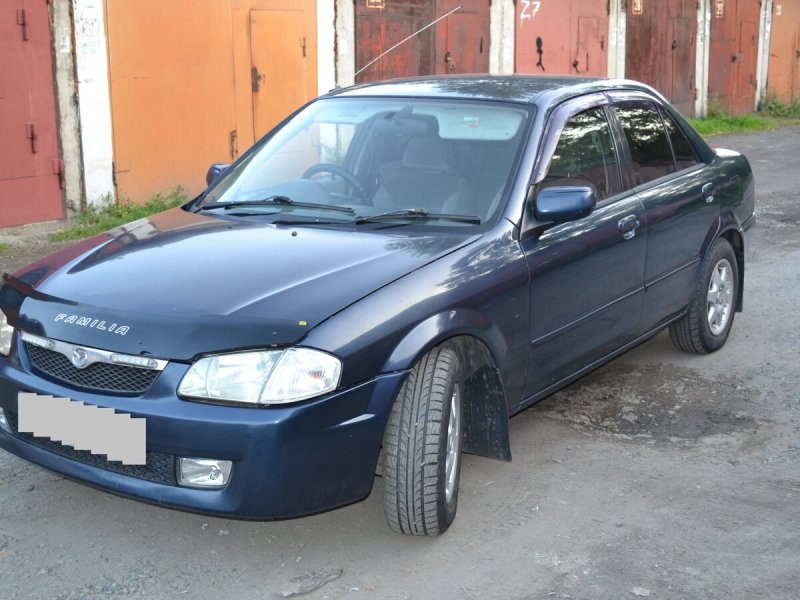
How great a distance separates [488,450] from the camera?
13.5 feet

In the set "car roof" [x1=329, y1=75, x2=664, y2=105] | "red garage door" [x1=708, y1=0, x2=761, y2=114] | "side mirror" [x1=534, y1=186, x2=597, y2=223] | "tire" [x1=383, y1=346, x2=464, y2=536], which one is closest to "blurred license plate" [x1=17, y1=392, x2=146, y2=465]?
"tire" [x1=383, y1=346, x2=464, y2=536]

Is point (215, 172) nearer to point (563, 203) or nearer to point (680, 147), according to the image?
point (563, 203)

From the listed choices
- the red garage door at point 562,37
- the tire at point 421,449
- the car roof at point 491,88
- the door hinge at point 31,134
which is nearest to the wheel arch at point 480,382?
the tire at point 421,449

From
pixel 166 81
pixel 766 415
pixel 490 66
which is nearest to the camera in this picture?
pixel 766 415

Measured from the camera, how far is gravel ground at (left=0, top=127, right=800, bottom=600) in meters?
3.52

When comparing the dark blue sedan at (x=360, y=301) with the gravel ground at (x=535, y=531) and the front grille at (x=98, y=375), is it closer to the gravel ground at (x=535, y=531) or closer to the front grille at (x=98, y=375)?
the front grille at (x=98, y=375)

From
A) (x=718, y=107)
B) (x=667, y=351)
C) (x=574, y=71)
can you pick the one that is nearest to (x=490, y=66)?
(x=574, y=71)

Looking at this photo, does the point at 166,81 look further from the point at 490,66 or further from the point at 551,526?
the point at 551,526

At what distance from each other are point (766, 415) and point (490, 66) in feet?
35.7

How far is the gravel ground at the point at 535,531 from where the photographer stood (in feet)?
11.6

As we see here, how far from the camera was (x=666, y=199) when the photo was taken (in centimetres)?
536

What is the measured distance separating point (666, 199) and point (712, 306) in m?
1.00

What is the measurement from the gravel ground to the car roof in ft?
5.05

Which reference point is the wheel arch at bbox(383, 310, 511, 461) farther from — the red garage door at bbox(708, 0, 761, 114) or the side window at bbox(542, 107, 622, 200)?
the red garage door at bbox(708, 0, 761, 114)
